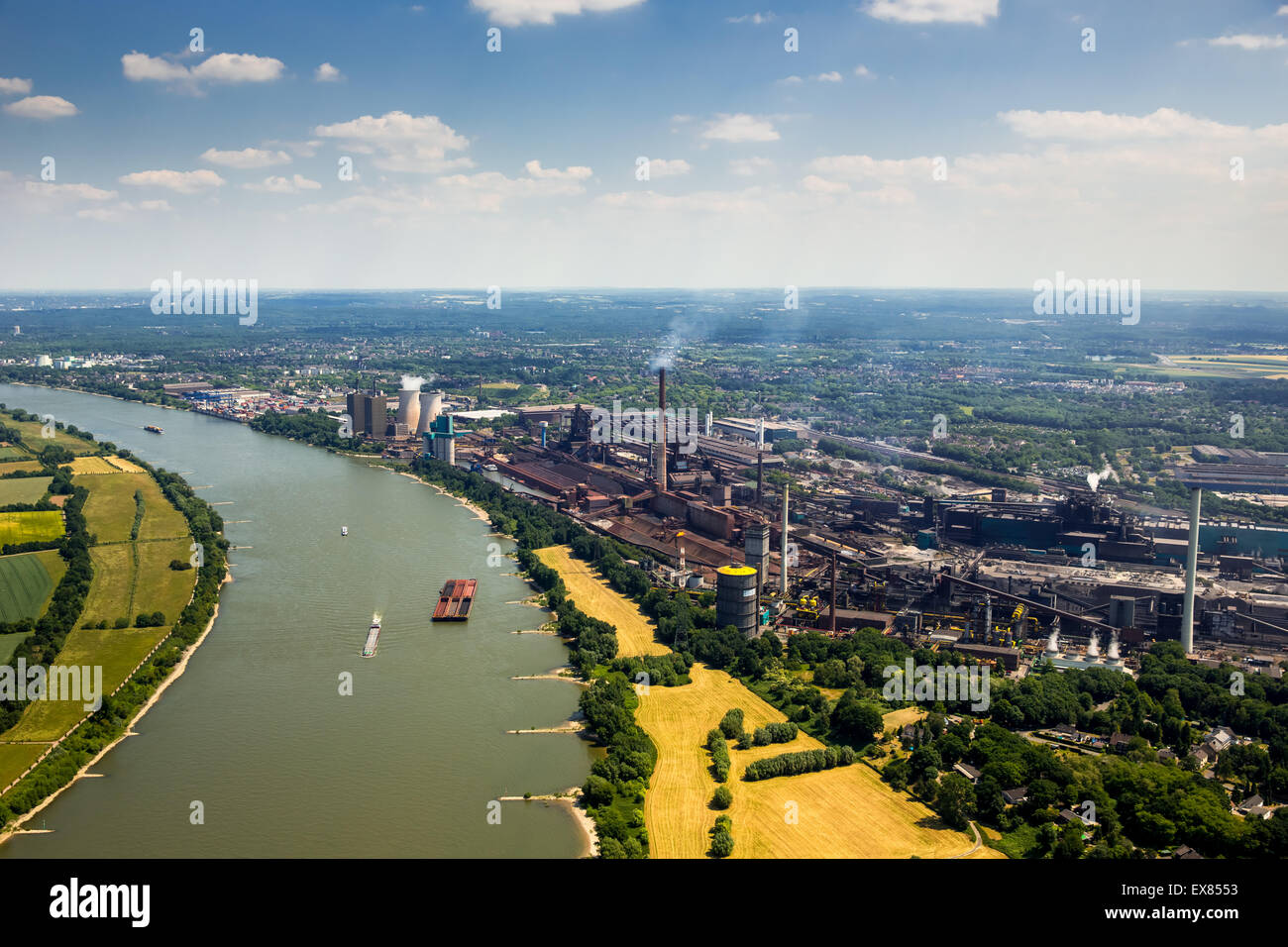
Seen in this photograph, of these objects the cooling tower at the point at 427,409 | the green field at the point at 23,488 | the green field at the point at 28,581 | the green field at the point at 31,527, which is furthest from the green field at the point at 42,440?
the green field at the point at 28,581

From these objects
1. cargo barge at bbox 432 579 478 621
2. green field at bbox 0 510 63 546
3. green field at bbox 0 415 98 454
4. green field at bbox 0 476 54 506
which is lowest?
cargo barge at bbox 432 579 478 621

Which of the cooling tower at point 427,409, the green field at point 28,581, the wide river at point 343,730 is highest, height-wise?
the cooling tower at point 427,409

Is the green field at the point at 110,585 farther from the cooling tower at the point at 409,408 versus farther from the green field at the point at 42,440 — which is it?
the cooling tower at the point at 409,408

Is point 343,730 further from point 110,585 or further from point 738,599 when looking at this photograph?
point 110,585

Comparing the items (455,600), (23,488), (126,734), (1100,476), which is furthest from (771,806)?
(23,488)

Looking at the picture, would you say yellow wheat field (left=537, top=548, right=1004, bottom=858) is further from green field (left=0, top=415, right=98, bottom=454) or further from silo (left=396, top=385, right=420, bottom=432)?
silo (left=396, top=385, right=420, bottom=432)

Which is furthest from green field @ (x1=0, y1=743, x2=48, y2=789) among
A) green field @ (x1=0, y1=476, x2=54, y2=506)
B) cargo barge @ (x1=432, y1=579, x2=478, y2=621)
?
green field @ (x1=0, y1=476, x2=54, y2=506)
